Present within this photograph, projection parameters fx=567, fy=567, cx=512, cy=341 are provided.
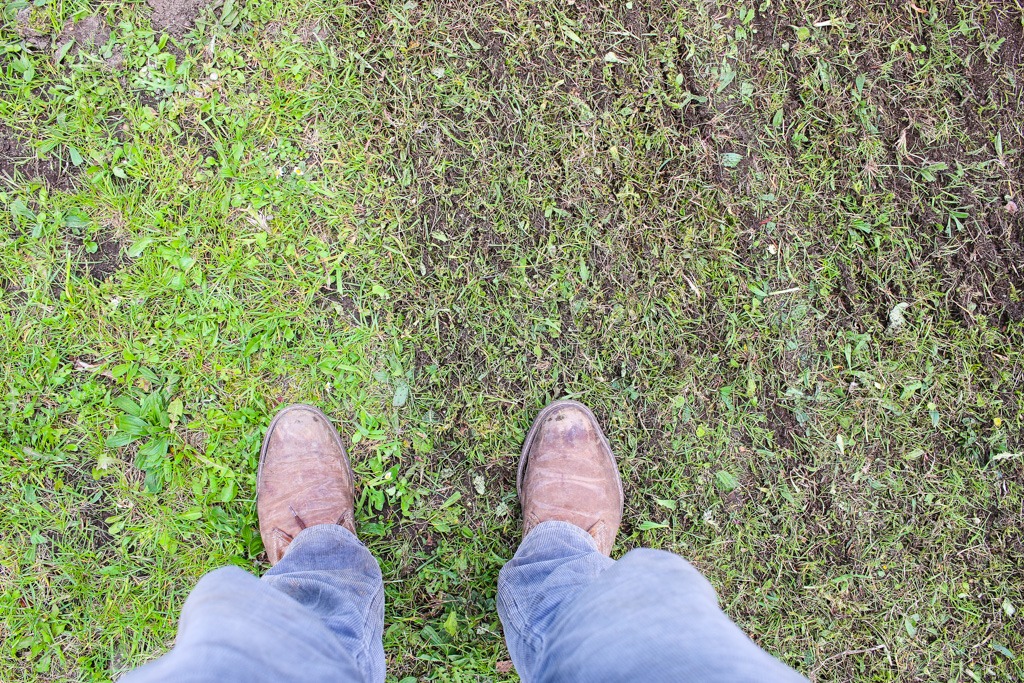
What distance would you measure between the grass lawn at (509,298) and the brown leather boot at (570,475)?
95mm

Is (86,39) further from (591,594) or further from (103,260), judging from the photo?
(591,594)

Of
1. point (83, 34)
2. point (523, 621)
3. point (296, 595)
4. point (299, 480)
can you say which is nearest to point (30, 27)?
point (83, 34)

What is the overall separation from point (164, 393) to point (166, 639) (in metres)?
0.99

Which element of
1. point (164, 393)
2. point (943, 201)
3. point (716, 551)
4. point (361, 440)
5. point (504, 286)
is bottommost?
point (716, 551)

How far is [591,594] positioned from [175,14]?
275cm

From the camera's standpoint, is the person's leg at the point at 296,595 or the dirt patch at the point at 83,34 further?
the dirt patch at the point at 83,34

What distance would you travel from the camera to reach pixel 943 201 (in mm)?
2510

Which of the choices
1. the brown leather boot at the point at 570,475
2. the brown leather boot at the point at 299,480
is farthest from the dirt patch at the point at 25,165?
the brown leather boot at the point at 570,475

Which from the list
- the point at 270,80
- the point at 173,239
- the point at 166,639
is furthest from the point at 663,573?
the point at 270,80

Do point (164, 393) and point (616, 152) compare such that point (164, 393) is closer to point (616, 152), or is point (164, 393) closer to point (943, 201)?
point (616, 152)

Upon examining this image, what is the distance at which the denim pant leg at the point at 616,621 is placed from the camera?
1.38 m

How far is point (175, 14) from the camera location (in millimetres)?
2344

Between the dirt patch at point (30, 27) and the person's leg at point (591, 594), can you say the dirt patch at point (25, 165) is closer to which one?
the dirt patch at point (30, 27)

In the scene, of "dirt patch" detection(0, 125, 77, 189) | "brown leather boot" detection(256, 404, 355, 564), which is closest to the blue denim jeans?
"brown leather boot" detection(256, 404, 355, 564)
